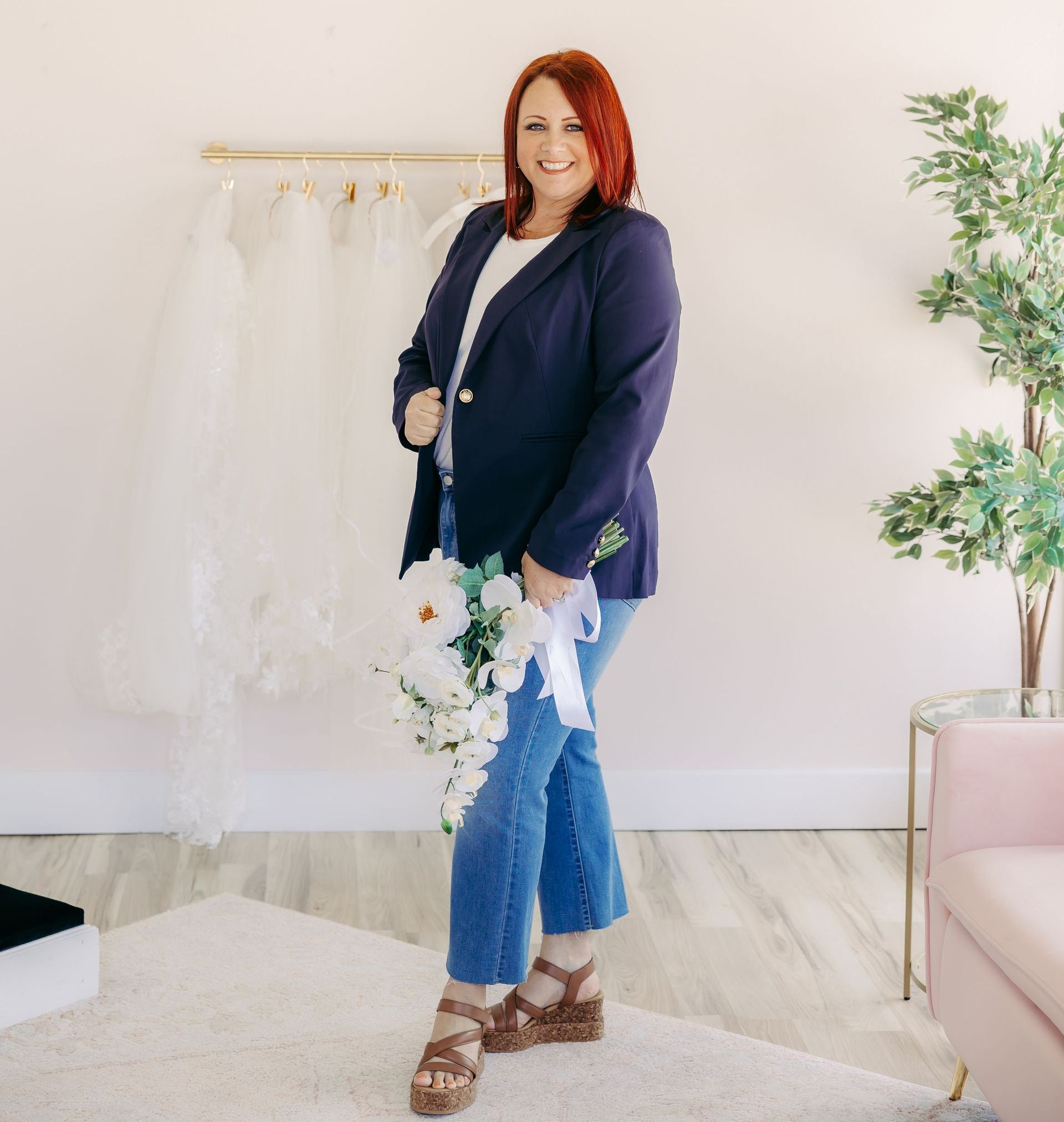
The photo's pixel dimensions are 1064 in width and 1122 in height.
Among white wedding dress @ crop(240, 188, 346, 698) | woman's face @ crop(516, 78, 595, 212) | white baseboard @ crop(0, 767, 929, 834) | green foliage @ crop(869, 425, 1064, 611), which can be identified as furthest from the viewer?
white baseboard @ crop(0, 767, 929, 834)

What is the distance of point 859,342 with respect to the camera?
266 centimetres

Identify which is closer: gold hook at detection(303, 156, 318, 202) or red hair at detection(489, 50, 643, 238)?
red hair at detection(489, 50, 643, 238)

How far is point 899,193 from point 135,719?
2.11 metres

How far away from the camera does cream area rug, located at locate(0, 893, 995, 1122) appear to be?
5.24 feet

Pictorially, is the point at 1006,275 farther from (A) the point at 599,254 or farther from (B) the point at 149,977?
(B) the point at 149,977

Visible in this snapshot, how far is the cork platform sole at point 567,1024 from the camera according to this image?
1.79 metres

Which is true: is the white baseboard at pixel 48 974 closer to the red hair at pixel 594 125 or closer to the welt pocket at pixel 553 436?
the welt pocket at pixel 553 436

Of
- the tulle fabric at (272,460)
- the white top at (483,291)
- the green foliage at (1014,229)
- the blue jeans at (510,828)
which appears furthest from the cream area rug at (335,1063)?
the green foliage at (1014,229)

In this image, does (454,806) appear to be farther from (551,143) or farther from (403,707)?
(551,143)

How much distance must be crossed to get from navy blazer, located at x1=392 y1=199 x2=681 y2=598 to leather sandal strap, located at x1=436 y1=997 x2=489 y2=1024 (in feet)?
2.03

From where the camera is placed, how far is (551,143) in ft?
5.17

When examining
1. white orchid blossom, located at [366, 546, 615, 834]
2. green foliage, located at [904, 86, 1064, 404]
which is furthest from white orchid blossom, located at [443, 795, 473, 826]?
green foliage, located at [904, 86, 1064, 404]

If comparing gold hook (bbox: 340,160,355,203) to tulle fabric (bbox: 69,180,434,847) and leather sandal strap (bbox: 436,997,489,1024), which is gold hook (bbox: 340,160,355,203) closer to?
tulle fabric (bbox: 69,180,434,847)

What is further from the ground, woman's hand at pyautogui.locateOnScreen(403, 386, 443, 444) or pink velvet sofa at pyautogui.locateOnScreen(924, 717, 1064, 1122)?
woman's hand at pyautogui.locateOnScreen(403, 386, 443, 444)
